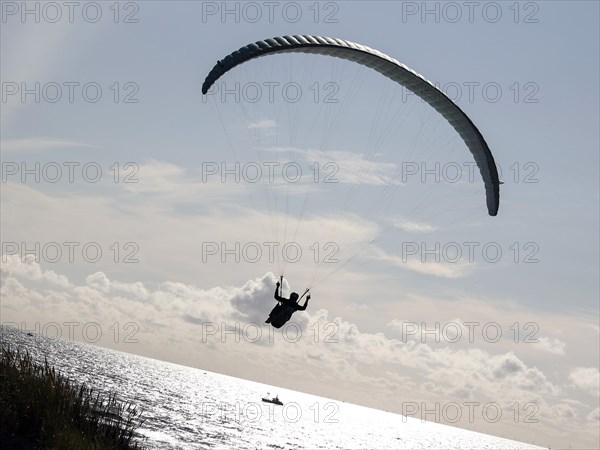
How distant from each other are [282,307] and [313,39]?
885 centimetres

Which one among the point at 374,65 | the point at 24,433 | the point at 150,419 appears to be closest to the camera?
the point at 24,433

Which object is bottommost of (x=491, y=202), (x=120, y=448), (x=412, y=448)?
(x=412, y=448)

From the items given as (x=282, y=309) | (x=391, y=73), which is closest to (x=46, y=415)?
(x=282, y=309)

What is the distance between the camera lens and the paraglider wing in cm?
2102

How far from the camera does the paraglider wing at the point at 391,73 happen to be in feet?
68.9

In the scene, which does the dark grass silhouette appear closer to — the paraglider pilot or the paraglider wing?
the paraglider pilot

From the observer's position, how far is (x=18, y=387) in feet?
66.2

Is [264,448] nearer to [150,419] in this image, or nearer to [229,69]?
[150,419]

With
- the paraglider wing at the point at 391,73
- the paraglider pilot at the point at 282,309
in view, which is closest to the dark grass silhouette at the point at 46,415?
the paraglider pilot at the point at 282,309

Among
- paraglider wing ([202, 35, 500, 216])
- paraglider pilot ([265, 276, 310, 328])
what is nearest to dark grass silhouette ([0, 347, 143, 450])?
paraglider pilot ([265, 276, 310, 328])

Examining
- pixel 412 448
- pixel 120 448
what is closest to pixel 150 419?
pixel 120 448

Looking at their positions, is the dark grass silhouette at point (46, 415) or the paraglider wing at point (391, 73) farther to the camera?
the paraglider wing at point (391, 73)

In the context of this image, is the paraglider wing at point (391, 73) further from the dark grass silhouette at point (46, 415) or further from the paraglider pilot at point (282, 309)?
the dark grass silhouette at point (46, 415)

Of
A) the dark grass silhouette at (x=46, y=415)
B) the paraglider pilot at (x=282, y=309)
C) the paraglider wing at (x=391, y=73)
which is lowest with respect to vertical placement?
the dark grass silhouette at (x=46, y=415)
